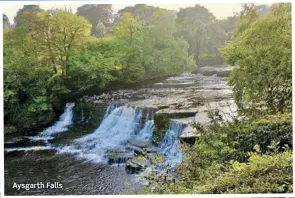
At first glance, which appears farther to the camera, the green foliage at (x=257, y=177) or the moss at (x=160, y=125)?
the moss at (x=160, y=125)

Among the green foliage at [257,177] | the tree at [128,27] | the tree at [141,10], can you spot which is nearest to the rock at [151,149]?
the green foliage at [257,177]

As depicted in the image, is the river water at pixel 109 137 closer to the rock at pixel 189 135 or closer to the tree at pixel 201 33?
the rock at pixel 189 135

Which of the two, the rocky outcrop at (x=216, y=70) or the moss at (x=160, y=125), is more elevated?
the rocky outcrop at (x=216, y=70)

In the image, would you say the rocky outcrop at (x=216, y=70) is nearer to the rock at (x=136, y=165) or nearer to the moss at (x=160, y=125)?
the moss at (x=160, y=125)

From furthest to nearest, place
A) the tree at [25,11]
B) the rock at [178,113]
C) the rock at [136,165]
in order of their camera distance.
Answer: the rock at [178,113], the rock at [136,165], the tree at [25,11]

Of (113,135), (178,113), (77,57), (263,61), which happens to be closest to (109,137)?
(113,135)

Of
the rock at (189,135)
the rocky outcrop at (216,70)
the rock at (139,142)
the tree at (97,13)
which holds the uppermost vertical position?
the tree at (97,13)

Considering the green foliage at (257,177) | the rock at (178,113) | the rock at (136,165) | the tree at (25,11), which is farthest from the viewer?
the rock at (178,113)

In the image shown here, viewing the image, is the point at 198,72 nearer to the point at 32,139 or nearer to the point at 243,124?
the point at 243,124
